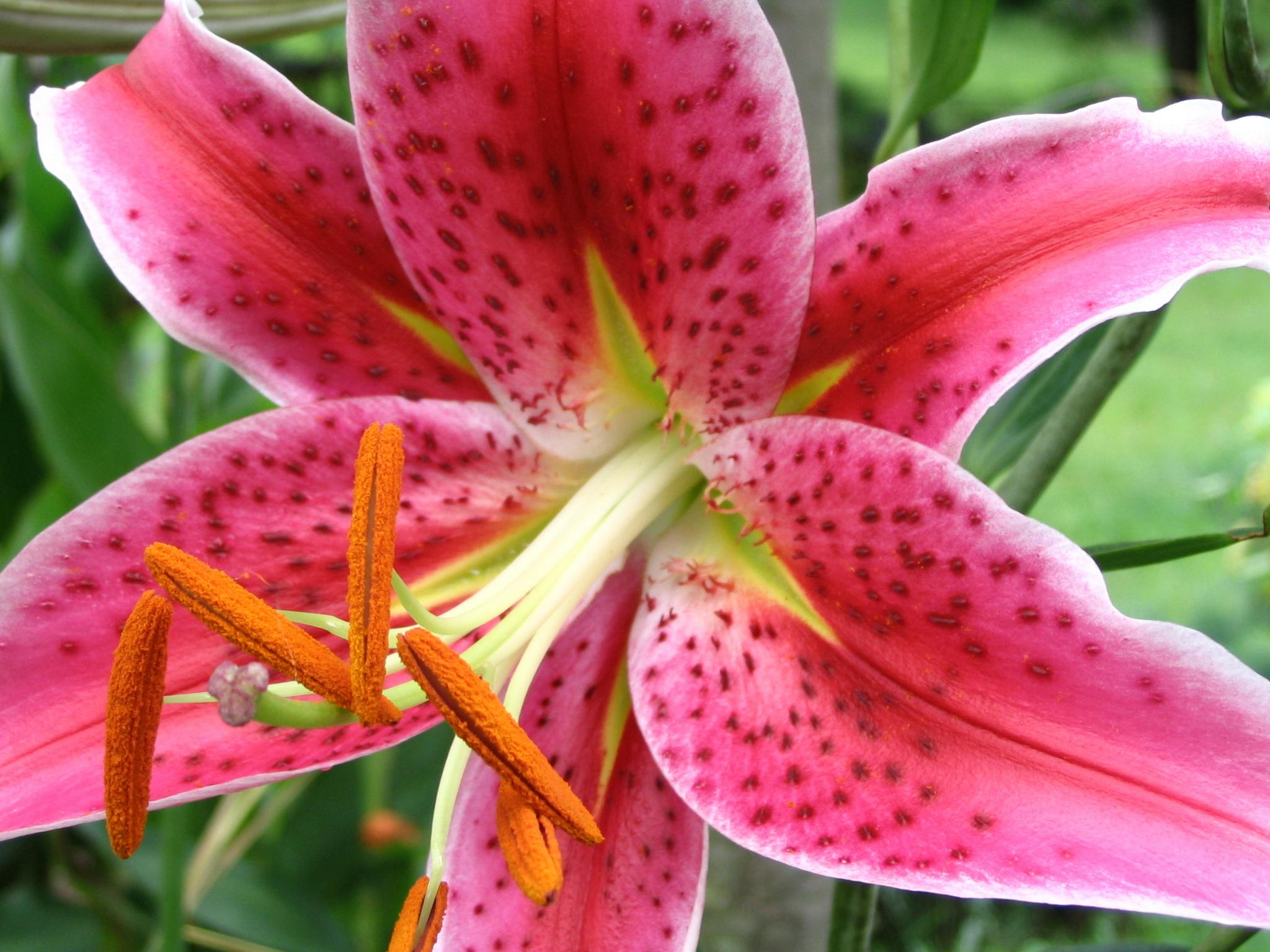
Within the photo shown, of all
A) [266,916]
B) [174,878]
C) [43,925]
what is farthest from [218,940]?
[43,925]

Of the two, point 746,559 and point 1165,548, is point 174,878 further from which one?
point 1165,548

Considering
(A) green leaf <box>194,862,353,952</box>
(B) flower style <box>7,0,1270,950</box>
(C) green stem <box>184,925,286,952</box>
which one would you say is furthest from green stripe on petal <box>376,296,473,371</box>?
(A) green leaf <box>194,862,353,952</box>

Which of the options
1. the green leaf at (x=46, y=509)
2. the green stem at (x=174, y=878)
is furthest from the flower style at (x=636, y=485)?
the green leaf at (x=46, y=509)

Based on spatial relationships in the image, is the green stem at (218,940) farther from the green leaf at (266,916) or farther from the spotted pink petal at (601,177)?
the spotted pink petal at (601,177)

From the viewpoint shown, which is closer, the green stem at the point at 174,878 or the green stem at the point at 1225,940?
the green stem at the point at 1225,940

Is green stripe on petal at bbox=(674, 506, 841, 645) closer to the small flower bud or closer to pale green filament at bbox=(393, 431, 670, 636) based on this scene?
pale green filament at bbox=(393, 431, 670, 636)

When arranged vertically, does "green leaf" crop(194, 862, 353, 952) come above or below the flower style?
below

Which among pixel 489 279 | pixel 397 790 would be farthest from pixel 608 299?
pixel 397 790
